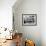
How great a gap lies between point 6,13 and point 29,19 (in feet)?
5.34

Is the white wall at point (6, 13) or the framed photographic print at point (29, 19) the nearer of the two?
the white wall at point (6, 13)

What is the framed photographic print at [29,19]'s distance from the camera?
585cm

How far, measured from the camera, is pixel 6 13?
15.1ft

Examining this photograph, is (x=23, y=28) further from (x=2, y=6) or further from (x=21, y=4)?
(x=2, y=6)

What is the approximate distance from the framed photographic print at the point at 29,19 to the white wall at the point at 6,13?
1.39 metres

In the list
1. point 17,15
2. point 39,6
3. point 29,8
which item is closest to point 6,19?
point 17,15

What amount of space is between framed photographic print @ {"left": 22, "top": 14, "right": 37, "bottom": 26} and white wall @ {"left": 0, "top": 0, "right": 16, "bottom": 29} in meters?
1.39

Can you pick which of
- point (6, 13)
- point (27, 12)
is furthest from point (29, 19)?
point (6, 13)

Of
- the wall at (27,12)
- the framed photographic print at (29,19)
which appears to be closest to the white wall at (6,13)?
the wall at (27,12)

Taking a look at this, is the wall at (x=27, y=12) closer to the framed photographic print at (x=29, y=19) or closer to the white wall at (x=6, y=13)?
the framed photographic print at (x=29, y=19)

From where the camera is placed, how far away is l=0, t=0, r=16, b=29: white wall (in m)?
4.53

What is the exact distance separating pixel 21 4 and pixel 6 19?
1.64 m

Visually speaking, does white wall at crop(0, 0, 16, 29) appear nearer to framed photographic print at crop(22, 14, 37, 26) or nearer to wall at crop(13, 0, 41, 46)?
wall at crop(13, 0, 41, 46)

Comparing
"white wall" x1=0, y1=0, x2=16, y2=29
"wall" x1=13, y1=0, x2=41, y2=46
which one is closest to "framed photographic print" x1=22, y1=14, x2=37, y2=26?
"wall" x1=13, y1=0, x2=41, y2=46
